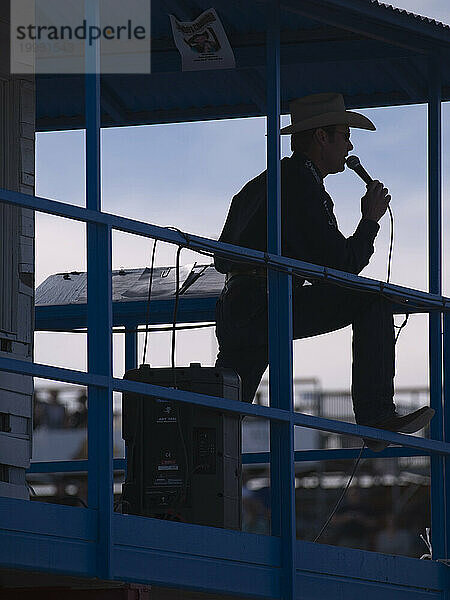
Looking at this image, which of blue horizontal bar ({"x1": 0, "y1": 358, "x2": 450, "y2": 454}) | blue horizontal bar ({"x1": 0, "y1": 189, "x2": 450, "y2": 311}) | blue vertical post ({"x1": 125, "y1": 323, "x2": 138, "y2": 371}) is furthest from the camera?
blue vertical post ({"x1": 125, "y1": 323, "x2": 138, "y2": 371})

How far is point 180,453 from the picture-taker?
813 centimetres

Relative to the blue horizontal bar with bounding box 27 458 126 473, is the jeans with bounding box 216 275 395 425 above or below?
above

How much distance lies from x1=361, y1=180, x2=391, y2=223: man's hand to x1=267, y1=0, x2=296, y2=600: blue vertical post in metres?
0.76

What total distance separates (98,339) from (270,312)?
4.15ft

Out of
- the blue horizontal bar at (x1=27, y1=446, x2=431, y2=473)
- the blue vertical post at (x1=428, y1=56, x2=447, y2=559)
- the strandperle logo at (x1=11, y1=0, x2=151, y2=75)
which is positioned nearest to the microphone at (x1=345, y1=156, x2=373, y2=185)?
the blue vertical post at (x1=428, y1=56, x2=447, y2=559)

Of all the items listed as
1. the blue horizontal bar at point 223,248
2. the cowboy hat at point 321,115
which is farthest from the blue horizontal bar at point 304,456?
the cowboy hat at point 321,115

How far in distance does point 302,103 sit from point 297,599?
9.16 ft

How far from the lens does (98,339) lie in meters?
7.09

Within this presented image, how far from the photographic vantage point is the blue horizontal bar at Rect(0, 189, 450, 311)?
694cm

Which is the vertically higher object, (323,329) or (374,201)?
(374,201)

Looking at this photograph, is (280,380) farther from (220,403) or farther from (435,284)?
(435,284)

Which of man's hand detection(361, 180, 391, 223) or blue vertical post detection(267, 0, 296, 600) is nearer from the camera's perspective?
blue vertical post detection(267, 0, 296, 600)

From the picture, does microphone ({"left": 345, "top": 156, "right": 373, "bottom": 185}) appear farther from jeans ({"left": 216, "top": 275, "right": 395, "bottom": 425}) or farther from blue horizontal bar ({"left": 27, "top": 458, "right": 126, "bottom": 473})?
blue horizontal bar ({"left": 27, "top": 458, "right": 126, "bottom": 473})

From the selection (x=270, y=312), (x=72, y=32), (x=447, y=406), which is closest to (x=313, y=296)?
(x=270, y=312)
